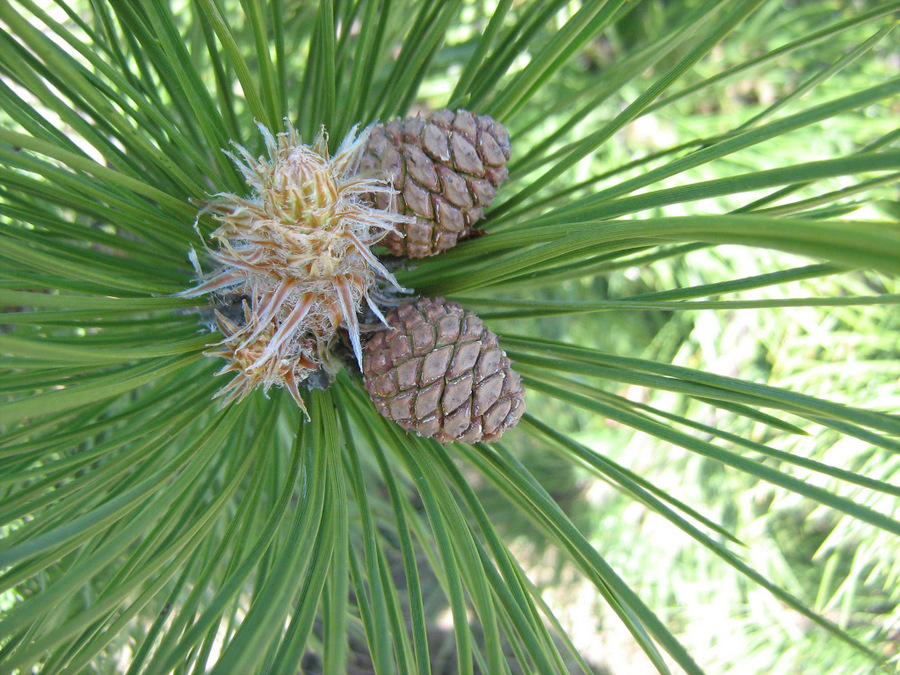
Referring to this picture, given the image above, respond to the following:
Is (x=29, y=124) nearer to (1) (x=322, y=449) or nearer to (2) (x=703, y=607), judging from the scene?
(1) (x=322, y=449)

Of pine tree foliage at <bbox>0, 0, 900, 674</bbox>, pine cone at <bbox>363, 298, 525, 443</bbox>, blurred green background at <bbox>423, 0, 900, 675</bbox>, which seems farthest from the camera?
blurred green background at <bbox>423, 0, 900, 675</bbox>

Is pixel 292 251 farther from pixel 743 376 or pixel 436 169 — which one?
pixel 743 376

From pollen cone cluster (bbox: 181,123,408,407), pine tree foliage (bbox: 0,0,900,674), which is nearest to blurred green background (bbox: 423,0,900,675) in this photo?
pine tree foliage (bbox: 0,0,900,674)

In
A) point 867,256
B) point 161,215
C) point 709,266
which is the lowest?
point 709,266

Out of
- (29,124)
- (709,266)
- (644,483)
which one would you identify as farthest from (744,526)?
(29,124)

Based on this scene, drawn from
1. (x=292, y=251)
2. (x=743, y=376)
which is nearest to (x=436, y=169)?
(x=292, y=251)

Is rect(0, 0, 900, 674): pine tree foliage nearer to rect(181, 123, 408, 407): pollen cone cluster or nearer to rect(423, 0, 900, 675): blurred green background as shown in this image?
rect(181, 123, 408, 407): pollen cone cluster
